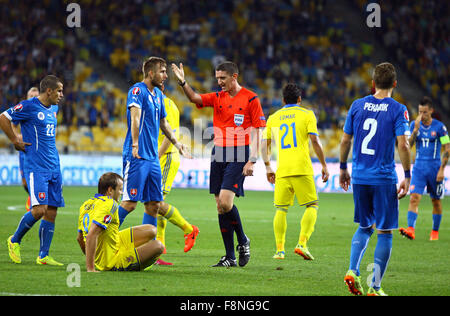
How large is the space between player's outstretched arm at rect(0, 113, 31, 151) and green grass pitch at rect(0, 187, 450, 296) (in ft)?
4.44

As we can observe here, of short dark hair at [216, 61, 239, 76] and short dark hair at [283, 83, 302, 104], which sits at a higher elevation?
short dark hair at [216, 61, 239, 76]

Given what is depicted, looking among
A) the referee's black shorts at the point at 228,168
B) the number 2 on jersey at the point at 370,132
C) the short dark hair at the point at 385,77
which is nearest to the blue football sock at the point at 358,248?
the number 2 on jersey at the point at 370,132

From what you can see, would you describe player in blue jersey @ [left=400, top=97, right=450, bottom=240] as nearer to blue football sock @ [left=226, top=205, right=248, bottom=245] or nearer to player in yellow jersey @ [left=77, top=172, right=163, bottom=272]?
blue football sock @ [left=226, top=205, right=248, bottom=245]

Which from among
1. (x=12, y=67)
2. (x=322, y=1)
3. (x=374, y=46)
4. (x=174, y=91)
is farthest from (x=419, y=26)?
(x=12, y=67)

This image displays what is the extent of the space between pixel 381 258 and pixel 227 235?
2.68 meters

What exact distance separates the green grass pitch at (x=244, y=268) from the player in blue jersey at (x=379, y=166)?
0.46 metres

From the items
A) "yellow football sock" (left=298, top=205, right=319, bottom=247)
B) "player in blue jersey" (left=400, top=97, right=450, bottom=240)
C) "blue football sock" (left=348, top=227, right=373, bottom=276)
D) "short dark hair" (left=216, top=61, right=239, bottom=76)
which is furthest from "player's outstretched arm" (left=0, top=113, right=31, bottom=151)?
"player in blue jersey" (left=400, top=97, right=450, bottom=240)

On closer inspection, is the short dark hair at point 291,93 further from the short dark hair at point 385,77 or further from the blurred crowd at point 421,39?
the blurred crowd at point 421,39

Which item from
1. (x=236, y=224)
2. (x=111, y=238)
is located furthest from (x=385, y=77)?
(x=111, y=238)

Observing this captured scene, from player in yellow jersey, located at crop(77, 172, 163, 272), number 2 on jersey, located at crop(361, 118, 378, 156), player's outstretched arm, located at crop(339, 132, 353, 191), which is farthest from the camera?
player in yellow jersey, located at crop(77, 172, 163, 272)

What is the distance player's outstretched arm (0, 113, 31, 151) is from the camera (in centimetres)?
830

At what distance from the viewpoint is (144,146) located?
321 inches

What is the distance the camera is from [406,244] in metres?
11.4

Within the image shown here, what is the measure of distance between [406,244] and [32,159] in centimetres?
605
